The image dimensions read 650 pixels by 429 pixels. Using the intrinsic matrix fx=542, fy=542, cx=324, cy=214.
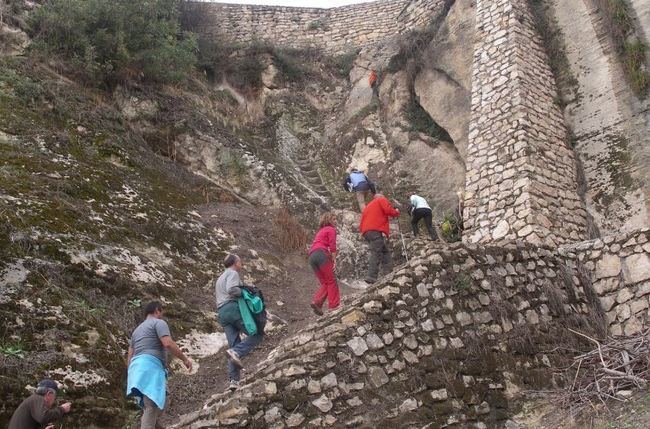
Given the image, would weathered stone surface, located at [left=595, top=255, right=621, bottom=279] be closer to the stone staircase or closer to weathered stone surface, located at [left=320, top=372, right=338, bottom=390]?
weathered stone surface, located at [left=320, top=372, right=338, bottom=390]

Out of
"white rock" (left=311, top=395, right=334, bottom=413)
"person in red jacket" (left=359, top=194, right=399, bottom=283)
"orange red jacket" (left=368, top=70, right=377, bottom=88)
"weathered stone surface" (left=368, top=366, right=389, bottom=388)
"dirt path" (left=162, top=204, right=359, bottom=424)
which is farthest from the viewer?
"orange red jacket" (left=368, top=70, right=377, bottom=88)

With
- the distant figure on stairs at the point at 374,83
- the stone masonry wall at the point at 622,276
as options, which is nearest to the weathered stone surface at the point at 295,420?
the stone masonry wall at the point at 622,276

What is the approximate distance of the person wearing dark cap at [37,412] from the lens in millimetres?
4312

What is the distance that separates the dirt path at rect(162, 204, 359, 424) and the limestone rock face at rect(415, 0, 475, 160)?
153 inches

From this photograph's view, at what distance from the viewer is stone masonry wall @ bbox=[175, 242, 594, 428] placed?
4281mm

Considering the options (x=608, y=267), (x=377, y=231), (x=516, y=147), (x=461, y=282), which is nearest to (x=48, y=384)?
(x=461, y=282)

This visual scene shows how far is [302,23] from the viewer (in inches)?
754

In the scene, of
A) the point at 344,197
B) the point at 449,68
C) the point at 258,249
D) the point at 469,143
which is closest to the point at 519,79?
the point at 469,143

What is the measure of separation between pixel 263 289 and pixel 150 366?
4.04 m

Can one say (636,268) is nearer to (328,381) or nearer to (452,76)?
(328,381)

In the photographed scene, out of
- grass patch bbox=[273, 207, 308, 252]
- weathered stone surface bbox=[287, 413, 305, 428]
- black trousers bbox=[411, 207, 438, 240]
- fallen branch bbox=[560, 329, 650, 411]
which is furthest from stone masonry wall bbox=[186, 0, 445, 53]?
weathered stone surface bbox=[287, 413, 305, 428]

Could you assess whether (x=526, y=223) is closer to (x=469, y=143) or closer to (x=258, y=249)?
(x=469, y=143)

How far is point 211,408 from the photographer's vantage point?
416 centimetres

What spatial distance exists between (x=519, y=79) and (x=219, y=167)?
21.2 ft
